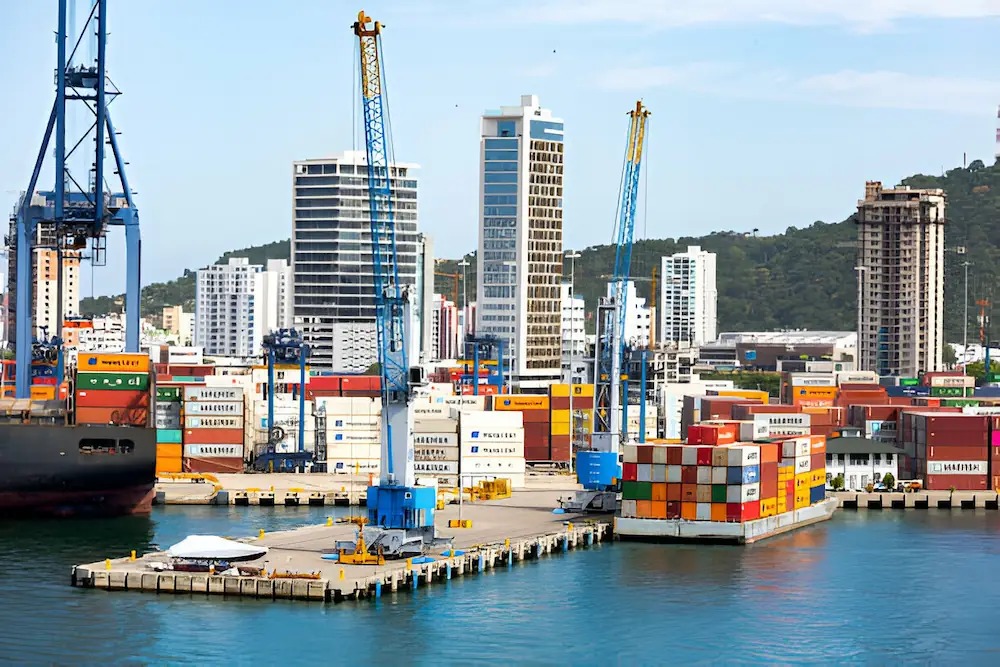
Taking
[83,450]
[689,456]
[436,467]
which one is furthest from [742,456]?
[83,450]

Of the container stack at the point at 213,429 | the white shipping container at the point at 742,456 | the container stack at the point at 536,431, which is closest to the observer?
the white shipping container at the point at 742,456

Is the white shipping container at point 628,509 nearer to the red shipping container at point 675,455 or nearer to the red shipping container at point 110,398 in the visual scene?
the red shipping container at point 675,455

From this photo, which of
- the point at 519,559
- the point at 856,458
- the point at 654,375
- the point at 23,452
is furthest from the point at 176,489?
the point at 654,375

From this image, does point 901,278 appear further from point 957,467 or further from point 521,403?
point 957,467

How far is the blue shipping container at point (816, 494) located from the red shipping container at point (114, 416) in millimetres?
28830

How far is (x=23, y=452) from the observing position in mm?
73875

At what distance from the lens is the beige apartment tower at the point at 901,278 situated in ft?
591

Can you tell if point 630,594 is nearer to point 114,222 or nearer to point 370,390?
point 114,222

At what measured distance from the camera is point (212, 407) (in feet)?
301

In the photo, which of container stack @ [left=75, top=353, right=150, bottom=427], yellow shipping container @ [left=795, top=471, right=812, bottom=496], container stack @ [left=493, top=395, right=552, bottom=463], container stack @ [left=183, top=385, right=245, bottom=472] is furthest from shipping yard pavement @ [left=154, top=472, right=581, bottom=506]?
yellow shipping container @ [left=795, top=471, right=812, bottom=496]

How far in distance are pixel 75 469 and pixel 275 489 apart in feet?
40.0

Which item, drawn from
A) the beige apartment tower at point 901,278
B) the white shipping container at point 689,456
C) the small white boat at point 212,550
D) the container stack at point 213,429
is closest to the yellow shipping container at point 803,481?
the white shipping container at point 689,456

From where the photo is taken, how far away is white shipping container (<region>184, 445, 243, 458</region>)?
9288cm

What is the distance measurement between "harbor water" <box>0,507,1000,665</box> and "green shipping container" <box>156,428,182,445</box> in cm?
2232
